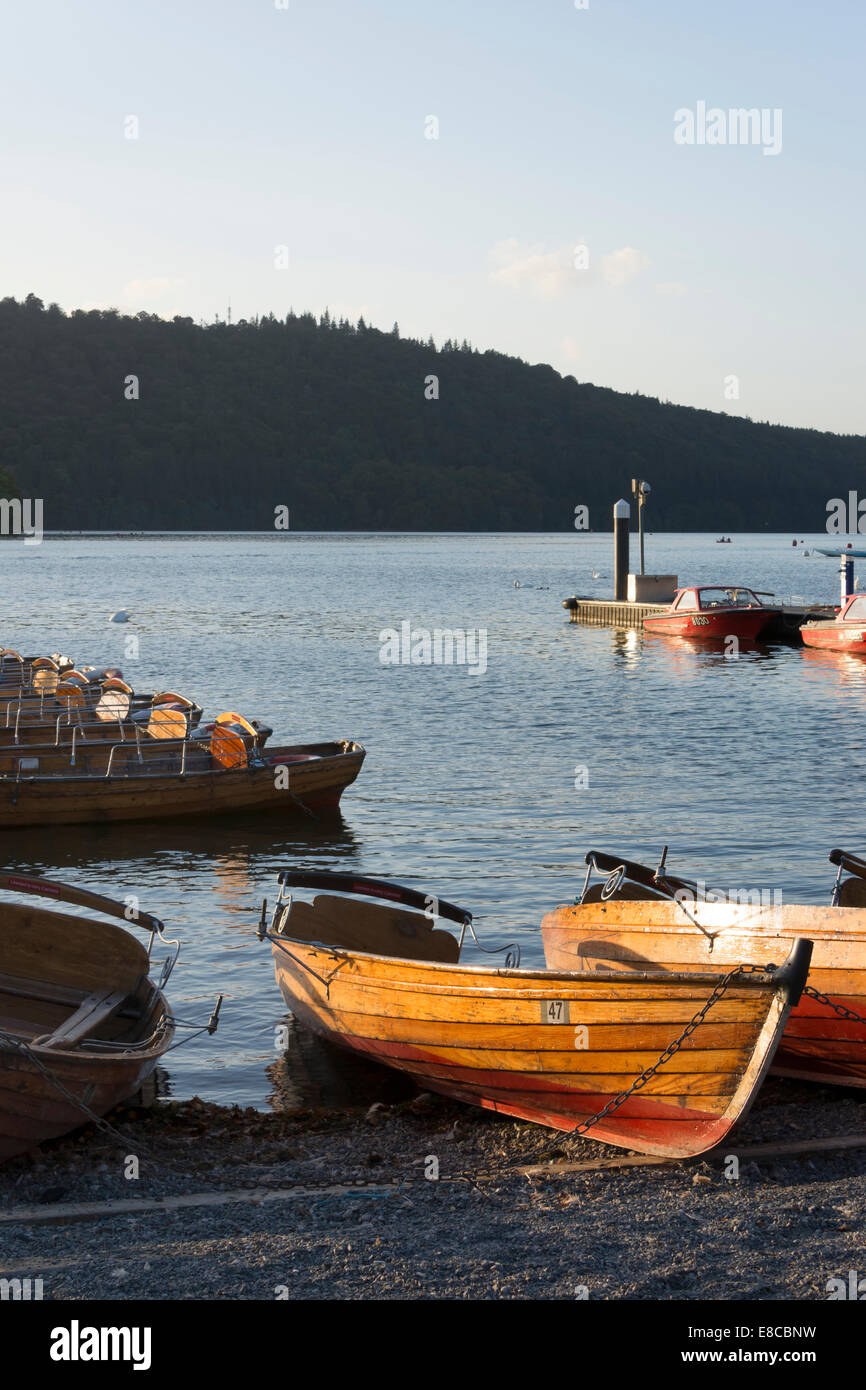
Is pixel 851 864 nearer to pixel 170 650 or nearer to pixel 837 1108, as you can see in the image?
pixel 837 1108

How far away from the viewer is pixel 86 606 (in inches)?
3307

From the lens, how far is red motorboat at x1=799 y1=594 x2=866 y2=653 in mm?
44875

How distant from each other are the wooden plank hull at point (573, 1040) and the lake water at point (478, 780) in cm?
123

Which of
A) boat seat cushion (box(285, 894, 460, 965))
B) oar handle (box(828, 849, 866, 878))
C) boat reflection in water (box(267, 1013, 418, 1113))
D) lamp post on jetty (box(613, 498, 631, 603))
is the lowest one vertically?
boat reflection in water (box(267, 1013, 418, 1113))

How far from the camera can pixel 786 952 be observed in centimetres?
923

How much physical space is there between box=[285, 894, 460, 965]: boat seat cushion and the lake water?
3.11 ft

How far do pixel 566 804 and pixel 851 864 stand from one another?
1121 cm

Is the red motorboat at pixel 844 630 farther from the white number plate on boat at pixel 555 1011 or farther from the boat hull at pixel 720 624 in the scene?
the white number plate on boat at pixel 555 1011

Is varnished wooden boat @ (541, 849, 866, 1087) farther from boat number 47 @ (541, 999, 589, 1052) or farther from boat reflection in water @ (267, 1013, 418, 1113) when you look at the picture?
boat reflection in water @ (267, 1013, 418, 1113)

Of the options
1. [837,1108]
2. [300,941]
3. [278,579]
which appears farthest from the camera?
[278,579]

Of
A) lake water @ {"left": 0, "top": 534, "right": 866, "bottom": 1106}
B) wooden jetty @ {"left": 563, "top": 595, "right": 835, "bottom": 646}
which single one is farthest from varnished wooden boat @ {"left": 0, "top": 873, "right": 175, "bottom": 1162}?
wooden jetty @ {"left": 563, "top": 595, "right": 835, "bottom": 646}

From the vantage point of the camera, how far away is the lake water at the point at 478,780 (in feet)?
49.6

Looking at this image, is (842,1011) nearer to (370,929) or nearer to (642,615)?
(370,929)

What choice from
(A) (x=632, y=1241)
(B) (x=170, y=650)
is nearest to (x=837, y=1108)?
(A) (x=632, y=1241)
